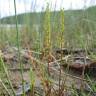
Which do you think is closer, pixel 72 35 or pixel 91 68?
pixel 91 68

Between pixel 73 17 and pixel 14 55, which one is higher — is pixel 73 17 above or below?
above

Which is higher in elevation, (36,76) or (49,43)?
(49,43)

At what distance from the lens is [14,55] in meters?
3.14

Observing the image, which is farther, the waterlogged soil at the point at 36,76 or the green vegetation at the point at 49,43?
the waterlogged soil at the point at 36,76

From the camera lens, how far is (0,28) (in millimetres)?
4973

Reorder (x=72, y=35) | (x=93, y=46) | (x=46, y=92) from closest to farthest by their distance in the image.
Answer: (x=46, y=92), (x=93, y=46), (x=72, y=35)

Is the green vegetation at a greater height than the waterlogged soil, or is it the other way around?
the green vegetation

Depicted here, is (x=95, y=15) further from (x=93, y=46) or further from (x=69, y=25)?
(x=93, y=46)

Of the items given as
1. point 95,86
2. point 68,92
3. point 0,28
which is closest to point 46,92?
point 68,92

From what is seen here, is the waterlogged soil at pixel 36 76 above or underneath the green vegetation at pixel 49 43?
underneath

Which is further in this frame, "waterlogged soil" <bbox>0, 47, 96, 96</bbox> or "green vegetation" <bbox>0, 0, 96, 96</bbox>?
"waterlogged soil" <bbox>0, 47, 96, 96</bbox>

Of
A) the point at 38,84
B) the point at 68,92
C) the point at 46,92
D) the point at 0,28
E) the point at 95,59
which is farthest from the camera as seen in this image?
the point at 0,28

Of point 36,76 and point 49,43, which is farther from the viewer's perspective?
point 36,76

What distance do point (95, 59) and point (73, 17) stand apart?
2.11 meters
